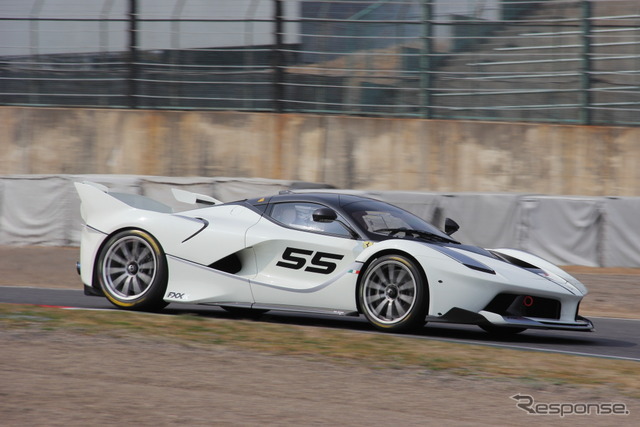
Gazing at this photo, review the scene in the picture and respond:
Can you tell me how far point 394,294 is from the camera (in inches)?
329

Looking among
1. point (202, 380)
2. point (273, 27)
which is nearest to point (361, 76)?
point (273, 27)

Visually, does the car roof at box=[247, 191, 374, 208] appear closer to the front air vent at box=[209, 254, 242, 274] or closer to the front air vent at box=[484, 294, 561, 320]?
the front air vent at box=[209, 254, 242, 274]

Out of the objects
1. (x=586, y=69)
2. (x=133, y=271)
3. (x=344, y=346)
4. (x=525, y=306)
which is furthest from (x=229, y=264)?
(x=586, y=69)

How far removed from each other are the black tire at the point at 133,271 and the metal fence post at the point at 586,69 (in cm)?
1259

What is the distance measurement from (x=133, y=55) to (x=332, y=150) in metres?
5.20

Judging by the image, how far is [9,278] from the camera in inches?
595

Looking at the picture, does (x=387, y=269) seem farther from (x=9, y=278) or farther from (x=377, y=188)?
(x=377, y=188)

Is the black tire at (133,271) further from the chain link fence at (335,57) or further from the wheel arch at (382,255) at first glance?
the chain link fence at (335,57)

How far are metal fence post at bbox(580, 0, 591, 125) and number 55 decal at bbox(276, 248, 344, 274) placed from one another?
40.3 ft

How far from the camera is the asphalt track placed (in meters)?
8.12

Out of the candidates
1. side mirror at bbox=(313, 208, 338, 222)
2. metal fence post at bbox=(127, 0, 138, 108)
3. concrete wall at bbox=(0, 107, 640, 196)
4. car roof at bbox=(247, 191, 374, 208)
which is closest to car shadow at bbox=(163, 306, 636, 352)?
side mirror at bbox=(313, 208, 338, 222)

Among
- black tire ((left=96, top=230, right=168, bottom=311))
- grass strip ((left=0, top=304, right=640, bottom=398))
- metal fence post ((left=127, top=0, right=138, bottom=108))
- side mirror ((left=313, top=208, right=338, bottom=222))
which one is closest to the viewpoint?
grass strip ((left=0, top=304, right=640, bottom=398))

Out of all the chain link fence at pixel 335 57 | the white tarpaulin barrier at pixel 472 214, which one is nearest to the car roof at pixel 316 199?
the white tarpaulin barrier at pixel 472 214

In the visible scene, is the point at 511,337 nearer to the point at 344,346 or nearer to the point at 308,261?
the point at 308,261
